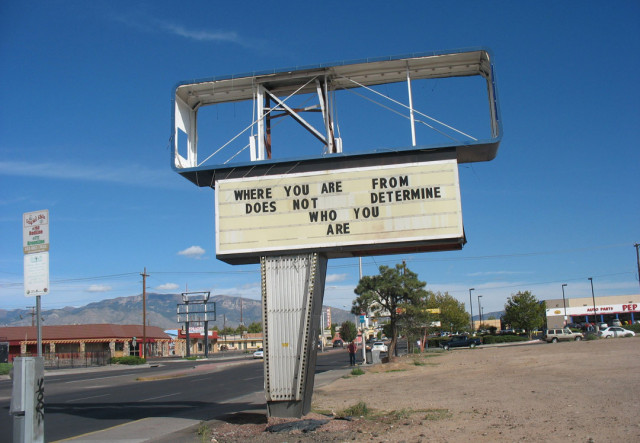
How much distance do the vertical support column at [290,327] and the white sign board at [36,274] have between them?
15.2ft

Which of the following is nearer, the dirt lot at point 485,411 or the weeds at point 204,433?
the dirt lot at point 485,411

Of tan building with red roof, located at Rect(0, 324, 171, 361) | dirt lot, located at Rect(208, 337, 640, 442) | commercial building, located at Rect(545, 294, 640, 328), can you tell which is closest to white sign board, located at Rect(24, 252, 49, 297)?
dirt lot, located at Rect(208, 337, 640, 442)

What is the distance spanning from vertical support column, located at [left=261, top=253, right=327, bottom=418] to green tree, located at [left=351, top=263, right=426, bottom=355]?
20.2 meters

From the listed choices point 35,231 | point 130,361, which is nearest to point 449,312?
point 130,361

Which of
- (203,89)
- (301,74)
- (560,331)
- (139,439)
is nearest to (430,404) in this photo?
(139,439)

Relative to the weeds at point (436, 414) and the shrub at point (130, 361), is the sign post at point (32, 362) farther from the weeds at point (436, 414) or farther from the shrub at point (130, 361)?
the shrub at point (130, 361)

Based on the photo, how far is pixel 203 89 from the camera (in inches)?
526

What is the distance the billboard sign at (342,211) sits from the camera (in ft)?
37.9

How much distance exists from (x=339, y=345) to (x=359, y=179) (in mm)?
87622

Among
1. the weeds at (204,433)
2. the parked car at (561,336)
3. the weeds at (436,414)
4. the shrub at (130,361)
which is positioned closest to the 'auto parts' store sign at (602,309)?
the parked car at (561,336)

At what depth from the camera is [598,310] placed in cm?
8731

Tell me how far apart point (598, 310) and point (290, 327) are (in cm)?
8743

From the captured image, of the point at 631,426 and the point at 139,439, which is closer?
the point at 631,426

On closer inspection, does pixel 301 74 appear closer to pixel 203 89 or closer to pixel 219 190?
pixel 203 89
